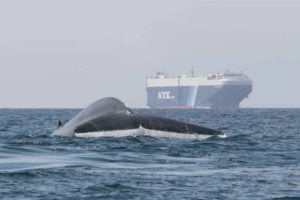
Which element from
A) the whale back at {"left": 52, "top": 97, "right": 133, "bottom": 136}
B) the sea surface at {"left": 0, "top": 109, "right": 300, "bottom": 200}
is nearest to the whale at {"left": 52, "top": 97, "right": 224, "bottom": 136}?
the whale back at {"left": 52, "top": 97, "right": 133, "bottom": 136}

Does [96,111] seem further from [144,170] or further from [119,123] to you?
[144,170]

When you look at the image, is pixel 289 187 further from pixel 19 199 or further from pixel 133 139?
pixel 133 139

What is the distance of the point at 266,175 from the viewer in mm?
19422

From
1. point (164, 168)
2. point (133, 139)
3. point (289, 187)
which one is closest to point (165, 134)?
point (133, 139)

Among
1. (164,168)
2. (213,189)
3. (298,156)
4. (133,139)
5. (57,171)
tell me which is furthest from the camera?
(133,139)

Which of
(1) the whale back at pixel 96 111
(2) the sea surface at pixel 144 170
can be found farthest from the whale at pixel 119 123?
(2) the sea surface at pixel 144 170

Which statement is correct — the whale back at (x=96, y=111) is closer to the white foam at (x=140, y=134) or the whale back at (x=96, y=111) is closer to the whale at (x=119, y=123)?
the whale at (x=119, y=123)

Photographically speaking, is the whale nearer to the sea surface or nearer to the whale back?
the whale back

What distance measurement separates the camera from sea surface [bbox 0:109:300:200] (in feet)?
53.7

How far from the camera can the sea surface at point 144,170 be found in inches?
645

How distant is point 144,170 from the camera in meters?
20.1

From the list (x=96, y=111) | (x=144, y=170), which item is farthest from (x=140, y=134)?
(x=144, y=170)

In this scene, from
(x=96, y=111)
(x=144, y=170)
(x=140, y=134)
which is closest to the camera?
(x=144, y=170)

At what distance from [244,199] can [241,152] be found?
10900 millimetres
